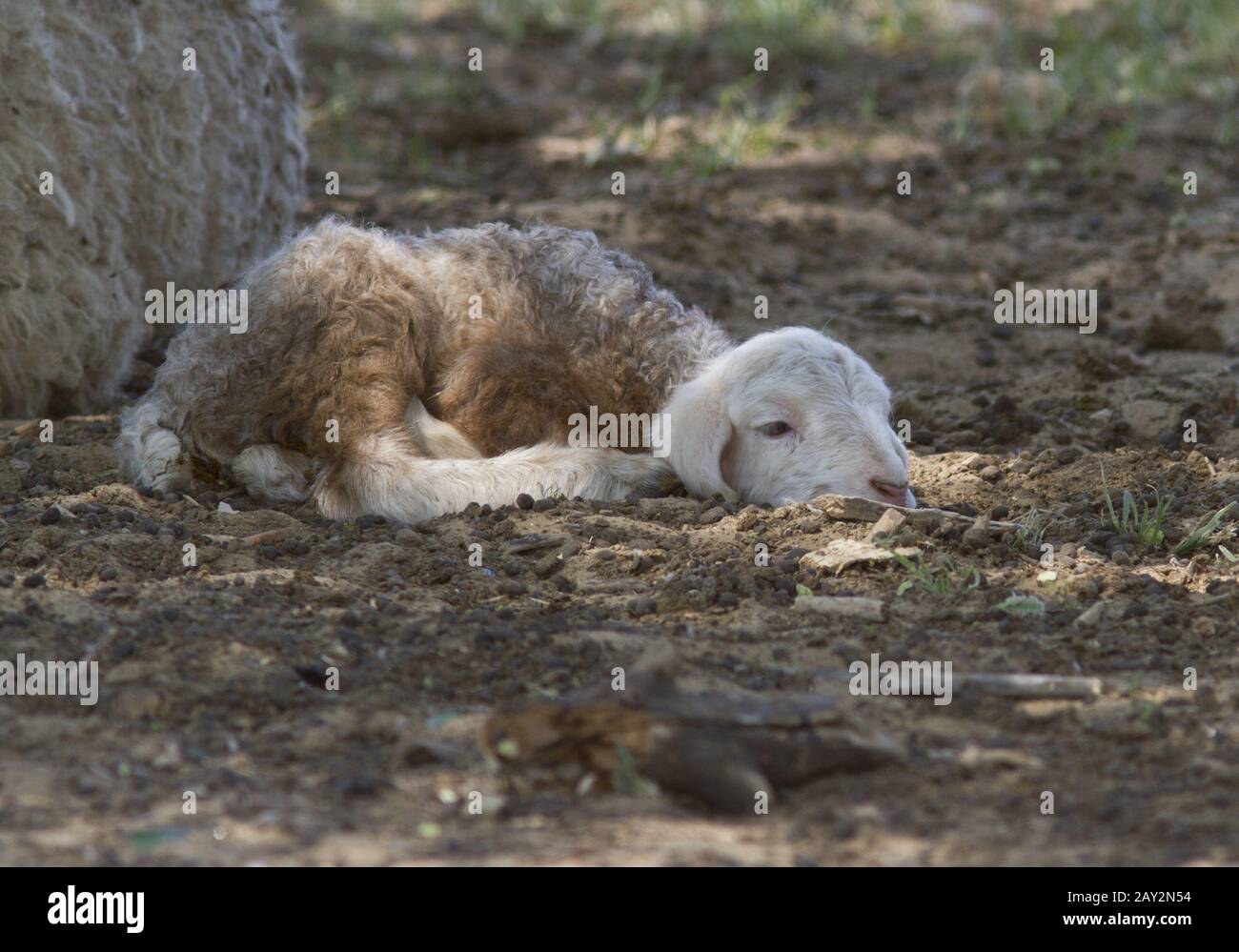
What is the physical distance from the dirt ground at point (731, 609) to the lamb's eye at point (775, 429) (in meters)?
0.37

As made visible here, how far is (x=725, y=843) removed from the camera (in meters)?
3.37

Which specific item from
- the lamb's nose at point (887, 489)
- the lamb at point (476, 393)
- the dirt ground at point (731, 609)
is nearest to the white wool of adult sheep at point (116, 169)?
the dirt ground at point (731, 609)

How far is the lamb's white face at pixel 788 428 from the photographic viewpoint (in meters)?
5.73

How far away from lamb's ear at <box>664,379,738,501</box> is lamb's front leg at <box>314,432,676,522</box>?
0.21 metres

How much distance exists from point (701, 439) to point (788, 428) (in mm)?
332

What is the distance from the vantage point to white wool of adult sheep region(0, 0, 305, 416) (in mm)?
6570

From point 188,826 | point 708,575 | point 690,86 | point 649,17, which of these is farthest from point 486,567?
point 649,17

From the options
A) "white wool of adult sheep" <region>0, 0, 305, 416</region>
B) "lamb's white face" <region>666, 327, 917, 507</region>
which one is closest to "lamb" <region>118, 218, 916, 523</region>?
"lamb's white face" <region>666, 327, 917, 507</region>

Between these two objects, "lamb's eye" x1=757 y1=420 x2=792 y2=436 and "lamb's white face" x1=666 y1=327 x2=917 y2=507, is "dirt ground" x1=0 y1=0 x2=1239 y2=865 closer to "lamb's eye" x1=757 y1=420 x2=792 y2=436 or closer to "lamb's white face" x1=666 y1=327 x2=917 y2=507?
"lamb's white face" x1=666 y1=327 x2=917 y2=507

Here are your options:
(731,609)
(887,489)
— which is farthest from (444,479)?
(887,489)

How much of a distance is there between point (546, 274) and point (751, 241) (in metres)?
3.34

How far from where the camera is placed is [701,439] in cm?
593

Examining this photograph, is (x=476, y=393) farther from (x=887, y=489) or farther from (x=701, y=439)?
(x=887, y=489)

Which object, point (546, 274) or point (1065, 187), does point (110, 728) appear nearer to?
point (546, 274)
